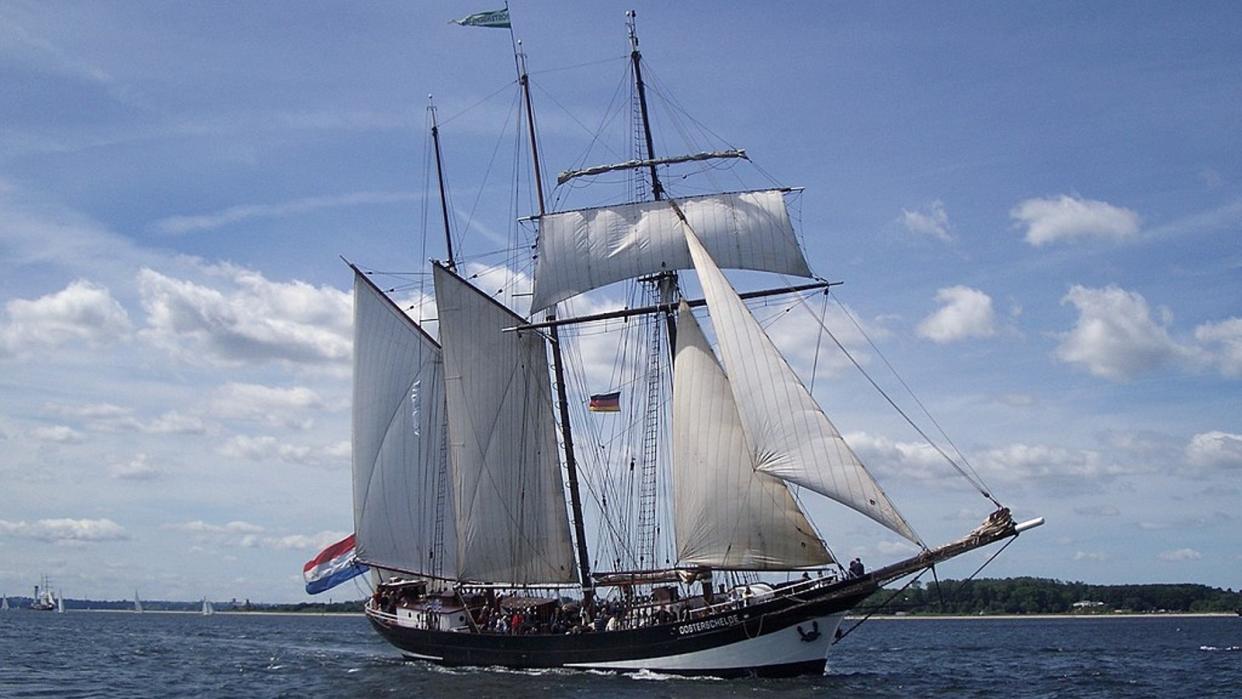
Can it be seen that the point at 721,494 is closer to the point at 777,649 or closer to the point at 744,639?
the point at 744,639

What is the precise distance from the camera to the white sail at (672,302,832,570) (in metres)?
49.5

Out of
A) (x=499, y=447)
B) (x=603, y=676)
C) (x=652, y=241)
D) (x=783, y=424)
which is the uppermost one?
(x=652, y=241)

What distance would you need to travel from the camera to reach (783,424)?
46.4 metres

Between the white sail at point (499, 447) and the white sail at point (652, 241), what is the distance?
3182mm

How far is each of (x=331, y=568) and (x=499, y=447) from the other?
690 inches

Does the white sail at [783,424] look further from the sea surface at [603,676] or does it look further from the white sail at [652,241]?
the white sail at [652,241]

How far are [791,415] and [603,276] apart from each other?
668 inches

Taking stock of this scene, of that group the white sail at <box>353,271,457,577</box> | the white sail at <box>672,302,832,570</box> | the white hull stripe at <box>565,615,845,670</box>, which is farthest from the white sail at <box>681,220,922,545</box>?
the white sail at <box>353,271,457,577</box>

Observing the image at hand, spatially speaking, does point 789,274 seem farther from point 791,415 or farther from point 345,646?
point 345,646

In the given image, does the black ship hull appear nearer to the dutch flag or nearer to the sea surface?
the sea surface

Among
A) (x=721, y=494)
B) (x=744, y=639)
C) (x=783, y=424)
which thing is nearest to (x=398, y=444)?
(x=721, y=494)

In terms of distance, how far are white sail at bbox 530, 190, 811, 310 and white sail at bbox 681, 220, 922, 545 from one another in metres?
7.98

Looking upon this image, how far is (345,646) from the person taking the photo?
97.5 metres

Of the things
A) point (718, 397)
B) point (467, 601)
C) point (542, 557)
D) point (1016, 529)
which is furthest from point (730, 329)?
Result: point (467, 601)
